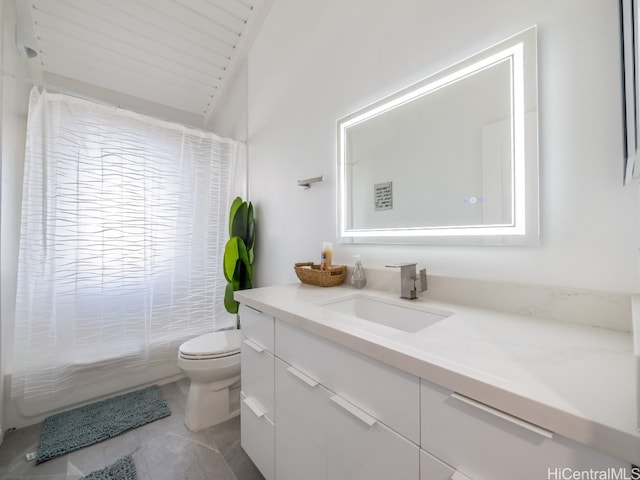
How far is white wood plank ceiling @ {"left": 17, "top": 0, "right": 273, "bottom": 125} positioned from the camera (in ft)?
6.13

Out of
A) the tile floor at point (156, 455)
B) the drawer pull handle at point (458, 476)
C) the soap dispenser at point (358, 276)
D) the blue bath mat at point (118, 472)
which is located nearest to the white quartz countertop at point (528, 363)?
the drawer pull handle at point (458, 476)

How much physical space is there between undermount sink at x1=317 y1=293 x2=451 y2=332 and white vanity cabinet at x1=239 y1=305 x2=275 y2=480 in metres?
0.29

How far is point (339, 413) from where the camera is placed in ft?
2.49

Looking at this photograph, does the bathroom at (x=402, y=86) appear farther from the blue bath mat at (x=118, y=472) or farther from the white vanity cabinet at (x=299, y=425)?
the blue bath mat at (x=118, y=472)

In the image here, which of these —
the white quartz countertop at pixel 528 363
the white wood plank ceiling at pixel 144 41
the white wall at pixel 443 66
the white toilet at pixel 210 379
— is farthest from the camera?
the white wood plank ceiling at pixel 144 41

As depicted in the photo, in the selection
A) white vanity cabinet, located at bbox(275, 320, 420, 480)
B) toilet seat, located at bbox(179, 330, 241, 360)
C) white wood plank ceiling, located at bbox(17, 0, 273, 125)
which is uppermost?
white wood plank ceiling, located at bbox(17, 0, 273, 125)

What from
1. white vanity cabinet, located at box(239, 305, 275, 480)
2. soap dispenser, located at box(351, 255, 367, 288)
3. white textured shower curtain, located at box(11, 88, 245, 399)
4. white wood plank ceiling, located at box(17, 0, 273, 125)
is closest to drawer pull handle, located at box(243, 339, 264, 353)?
white vanity cabinet, located at box(239, 305, 275, 480)

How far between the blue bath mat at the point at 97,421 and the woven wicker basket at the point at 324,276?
1.33m

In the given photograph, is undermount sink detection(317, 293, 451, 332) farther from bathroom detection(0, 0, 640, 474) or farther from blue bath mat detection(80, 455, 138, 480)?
blue bath mat detection(80, 455, 138, 480)

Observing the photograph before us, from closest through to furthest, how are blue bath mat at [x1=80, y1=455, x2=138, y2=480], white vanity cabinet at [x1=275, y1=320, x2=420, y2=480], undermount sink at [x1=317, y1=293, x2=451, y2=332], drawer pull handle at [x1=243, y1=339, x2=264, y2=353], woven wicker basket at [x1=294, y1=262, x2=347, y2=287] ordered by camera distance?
white vanity cabinet at [x1=275, y1=320, x2=420, y2=480], undermount sink at [x1=317, y1=293, x2=451, y2=332], drawer pull handle at [x1=243, y1=339, x2=264, y2=353], blue bath mat at [x1=80, y1=455, x2=138, y2=480], woven wicker basket at [x1=294, y1=262, x2=347, y2=287]

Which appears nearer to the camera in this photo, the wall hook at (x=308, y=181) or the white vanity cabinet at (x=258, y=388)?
the white vanity cabinet at (x=258, y=388)

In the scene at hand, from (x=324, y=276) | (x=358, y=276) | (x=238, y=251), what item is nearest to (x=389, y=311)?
(x=358, y=276)

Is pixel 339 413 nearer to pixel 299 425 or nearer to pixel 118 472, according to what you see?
pixel 299 425

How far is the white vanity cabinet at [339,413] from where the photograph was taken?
610 mm
